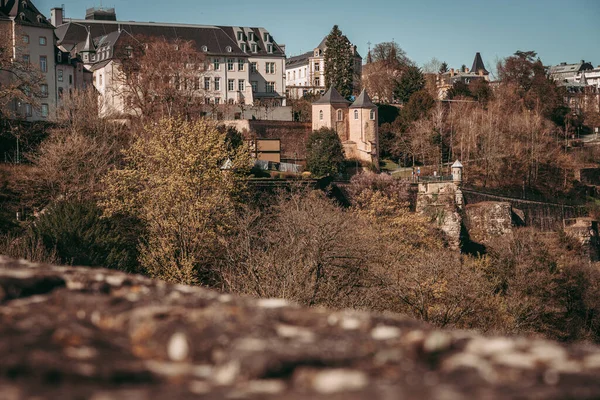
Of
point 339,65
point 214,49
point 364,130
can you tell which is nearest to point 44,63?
point 364,130

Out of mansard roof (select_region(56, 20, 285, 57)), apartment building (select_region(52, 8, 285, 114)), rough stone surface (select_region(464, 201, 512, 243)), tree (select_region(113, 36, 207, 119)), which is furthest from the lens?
mansard roof (select_region(56, 20, 285, 57))

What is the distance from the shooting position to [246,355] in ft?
12.3

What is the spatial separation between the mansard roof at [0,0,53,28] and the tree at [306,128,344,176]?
2118 cm

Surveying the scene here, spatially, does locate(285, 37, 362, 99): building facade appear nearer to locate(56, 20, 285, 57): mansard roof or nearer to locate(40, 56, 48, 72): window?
locate(56, 20, 285, 57): mansard roof

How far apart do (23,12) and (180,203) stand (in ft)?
117

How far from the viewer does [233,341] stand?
397 centimetres

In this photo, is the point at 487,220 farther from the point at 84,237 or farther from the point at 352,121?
the point at 84,237

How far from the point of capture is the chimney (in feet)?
272

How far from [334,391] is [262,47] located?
9077cm

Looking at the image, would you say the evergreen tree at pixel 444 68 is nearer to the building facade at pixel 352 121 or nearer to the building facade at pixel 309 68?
the building facade at pixel 309 68

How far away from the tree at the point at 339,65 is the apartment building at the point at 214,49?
22.5 ft

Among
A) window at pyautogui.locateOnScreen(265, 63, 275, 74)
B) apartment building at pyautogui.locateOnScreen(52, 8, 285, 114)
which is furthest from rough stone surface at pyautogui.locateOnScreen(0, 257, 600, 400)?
window at pyautogui.locateOnScreen(265, 63, 275, 74)

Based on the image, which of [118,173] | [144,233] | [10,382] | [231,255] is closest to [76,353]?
[10,382]

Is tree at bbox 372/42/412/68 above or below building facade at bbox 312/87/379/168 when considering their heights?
above
